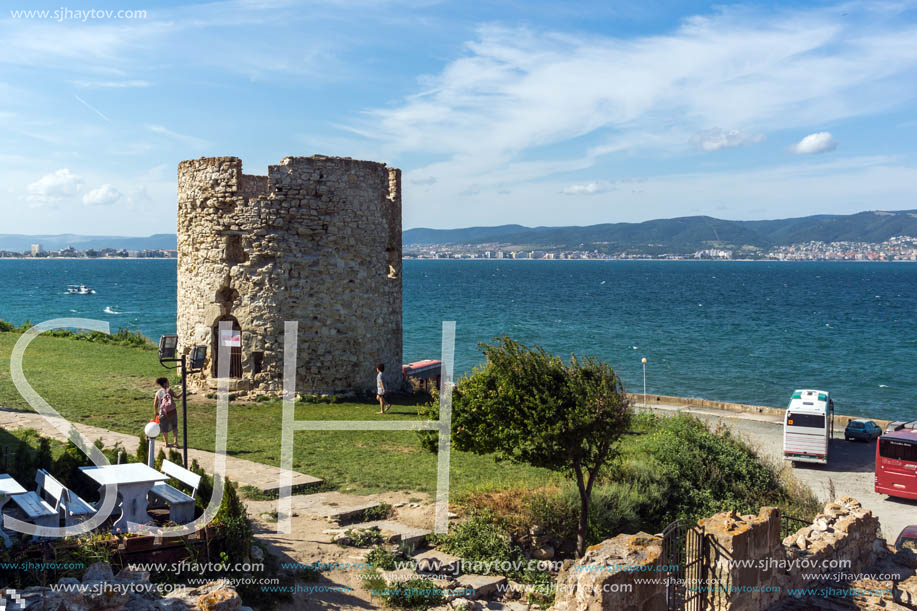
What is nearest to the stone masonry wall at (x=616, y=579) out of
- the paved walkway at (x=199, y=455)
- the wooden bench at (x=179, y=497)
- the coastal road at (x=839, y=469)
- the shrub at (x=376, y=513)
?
the shrub at (x=376, y=513)

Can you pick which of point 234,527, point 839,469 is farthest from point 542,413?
point 839,469

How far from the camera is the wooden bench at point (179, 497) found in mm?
8545

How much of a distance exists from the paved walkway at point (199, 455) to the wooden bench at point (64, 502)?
3893 millimetres

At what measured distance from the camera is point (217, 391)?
65.9ft

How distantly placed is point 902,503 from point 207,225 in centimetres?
1980

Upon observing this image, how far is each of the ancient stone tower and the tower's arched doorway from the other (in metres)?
0.04

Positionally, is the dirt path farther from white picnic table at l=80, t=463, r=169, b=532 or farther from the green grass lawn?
white picnic table at l=80, t=463, r=169, b=532

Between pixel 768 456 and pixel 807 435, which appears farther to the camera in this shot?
pixel 807 435

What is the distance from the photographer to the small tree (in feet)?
38.6

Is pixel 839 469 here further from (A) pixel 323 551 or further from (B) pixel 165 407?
(B) pixel 165 407

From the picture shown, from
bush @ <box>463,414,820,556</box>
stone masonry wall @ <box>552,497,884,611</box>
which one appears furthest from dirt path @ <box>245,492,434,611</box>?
stone masonry wall @ <box>552,497,884,611</box>

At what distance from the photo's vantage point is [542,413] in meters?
11.8

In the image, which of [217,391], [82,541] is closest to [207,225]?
[217,391]

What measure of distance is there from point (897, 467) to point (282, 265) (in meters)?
16.9
